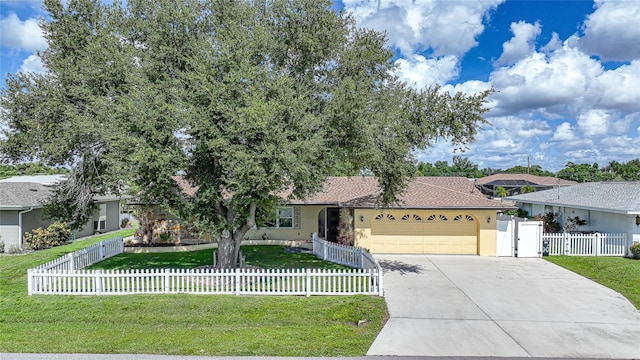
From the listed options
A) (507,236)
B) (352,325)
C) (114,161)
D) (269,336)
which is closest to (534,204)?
(507,236)

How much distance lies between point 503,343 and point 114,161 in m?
10.7

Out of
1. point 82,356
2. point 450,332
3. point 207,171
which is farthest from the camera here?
point 207,171

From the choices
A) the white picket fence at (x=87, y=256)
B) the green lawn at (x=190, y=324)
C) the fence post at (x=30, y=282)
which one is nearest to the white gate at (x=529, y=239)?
the green lawn at (x=190, y=324)

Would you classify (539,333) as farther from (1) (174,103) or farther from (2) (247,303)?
(1) (174,103)

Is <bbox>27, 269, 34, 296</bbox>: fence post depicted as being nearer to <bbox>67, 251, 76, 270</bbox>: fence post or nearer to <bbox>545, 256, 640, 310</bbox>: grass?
<bbox>67, 251, 76, 270</bbox>: fence post

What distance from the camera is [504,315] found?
10172mm

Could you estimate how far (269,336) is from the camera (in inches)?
336

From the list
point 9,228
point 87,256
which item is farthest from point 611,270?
point 9,228

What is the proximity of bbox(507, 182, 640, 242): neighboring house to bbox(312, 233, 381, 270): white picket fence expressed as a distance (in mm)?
12868

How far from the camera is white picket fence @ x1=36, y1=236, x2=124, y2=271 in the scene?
13.0m

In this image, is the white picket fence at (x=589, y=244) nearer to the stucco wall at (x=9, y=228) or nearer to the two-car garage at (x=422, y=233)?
the two-car garage at (x=422, y=233)

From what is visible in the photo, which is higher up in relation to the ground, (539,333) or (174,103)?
(174,103)

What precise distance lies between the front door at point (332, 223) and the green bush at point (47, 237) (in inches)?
553

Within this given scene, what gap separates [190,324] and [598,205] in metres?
20.2
